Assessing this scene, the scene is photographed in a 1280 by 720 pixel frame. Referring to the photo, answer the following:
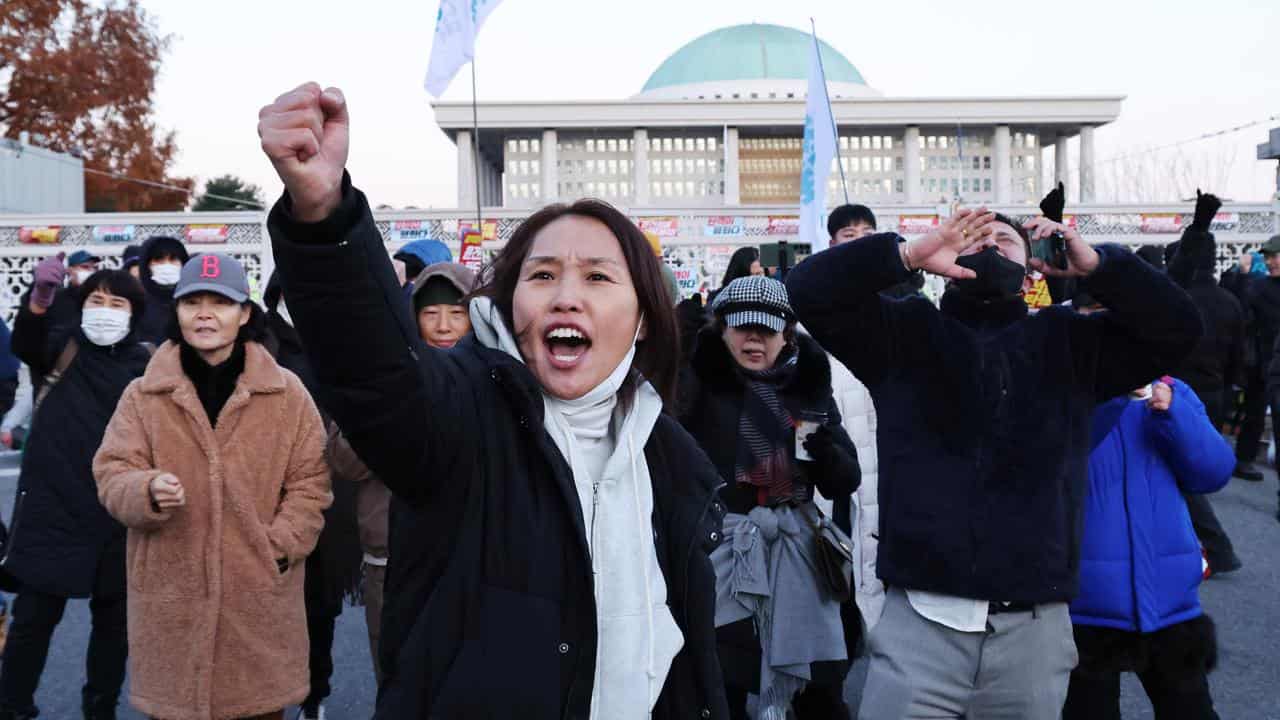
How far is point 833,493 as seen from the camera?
368 centimetres

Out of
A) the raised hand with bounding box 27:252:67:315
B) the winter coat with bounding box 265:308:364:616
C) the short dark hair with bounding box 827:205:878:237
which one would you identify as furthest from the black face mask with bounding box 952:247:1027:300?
the raised hand with bounding box 27:252:67:315

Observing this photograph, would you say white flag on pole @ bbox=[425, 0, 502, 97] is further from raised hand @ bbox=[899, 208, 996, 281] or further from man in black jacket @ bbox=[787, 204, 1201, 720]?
raised hand @ bbox=[899, 208, 996, 281]

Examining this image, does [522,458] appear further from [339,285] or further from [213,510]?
[213,510]

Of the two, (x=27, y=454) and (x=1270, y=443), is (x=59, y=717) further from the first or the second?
(x=1270, y=443)

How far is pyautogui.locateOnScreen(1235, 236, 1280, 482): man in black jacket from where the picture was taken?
931cm

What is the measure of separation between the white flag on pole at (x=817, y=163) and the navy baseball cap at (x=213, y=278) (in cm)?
438

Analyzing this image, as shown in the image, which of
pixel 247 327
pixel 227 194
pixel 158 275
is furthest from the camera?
pixel 227 194

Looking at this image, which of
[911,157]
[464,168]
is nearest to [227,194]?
[464,168]

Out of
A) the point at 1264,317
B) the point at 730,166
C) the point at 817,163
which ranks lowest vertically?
the point at 1264,317

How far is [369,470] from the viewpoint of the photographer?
3.90 metres

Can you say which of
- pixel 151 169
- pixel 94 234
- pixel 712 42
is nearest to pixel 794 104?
pixel 712 42

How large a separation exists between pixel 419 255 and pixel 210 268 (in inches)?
78.6

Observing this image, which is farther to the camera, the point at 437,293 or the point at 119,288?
the point at 119,288

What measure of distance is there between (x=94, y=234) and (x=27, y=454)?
12.9 metres
